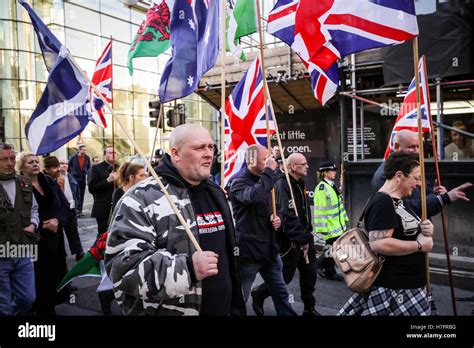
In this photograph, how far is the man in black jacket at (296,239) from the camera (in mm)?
4770

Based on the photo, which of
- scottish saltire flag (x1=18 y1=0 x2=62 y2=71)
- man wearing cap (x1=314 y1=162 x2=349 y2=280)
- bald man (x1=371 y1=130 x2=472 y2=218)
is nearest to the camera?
scottish saltire flag (x1=18 y1=0 x2=62 y2=71)

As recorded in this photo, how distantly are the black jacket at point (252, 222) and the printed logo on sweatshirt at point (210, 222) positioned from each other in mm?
1562

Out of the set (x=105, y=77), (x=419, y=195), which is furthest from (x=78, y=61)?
(x=419, y=195)

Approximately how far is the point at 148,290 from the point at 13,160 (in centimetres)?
276

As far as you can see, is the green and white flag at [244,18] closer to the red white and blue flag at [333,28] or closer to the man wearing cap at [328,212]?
the red white and blue flag at [333,28]

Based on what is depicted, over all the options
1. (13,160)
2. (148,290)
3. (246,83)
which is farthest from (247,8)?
(148,290)

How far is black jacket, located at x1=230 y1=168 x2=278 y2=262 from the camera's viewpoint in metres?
4.30

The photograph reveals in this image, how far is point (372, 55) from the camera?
30.7ft

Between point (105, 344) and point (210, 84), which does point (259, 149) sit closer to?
point (105, 344)

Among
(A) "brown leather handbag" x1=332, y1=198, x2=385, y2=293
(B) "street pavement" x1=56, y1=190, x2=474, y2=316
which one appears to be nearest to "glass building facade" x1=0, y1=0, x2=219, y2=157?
(B) "street pavement" x1=56, y1=190, x2=474, y2=316

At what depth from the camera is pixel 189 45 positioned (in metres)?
4.17

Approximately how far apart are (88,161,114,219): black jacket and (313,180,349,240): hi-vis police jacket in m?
3.51

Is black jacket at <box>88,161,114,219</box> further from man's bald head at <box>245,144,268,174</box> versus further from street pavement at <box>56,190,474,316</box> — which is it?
man's bald head at <box>245,144,268,174</box>

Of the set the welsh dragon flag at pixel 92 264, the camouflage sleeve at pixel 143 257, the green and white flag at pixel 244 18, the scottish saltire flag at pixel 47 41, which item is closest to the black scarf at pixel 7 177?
the welsh dragon flag at pixel 92 264
